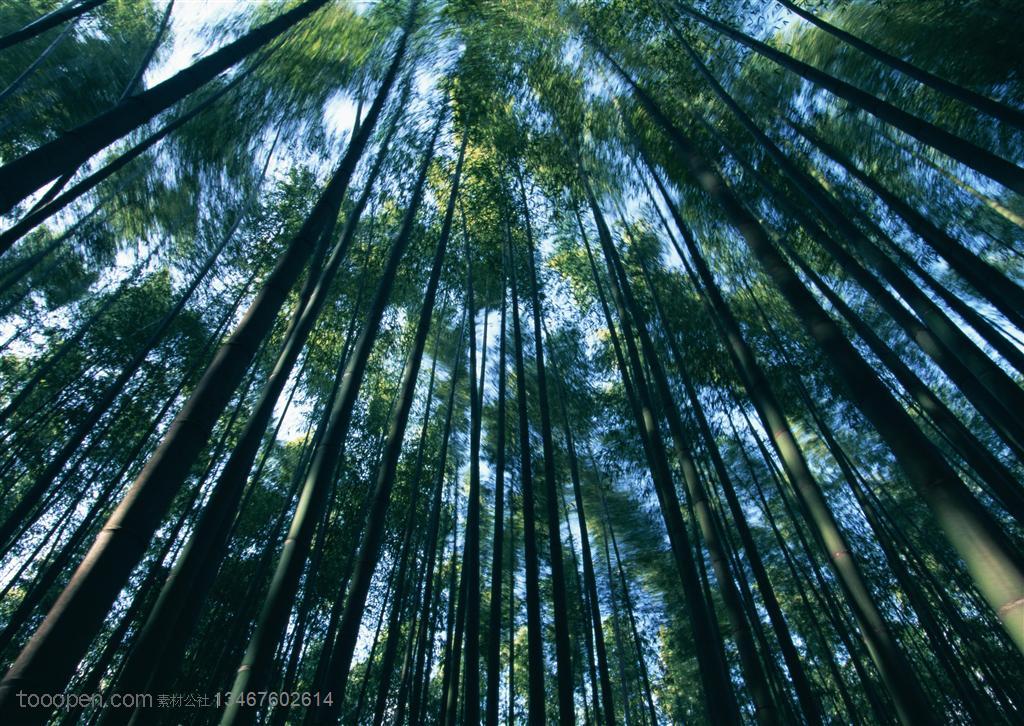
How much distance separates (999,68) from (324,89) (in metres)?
5.44

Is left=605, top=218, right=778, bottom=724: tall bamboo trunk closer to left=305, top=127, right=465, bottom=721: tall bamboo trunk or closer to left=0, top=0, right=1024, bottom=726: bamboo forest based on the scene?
left=0, top=0, right=1024, bottom=726: bamboo forest

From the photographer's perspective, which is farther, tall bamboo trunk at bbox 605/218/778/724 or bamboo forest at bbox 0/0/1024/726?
bamboo forest at bbox 0/0/1024/726

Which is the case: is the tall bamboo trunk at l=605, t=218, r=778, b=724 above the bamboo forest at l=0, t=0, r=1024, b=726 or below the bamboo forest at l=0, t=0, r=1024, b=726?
below

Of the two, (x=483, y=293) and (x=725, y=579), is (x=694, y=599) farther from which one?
(x=483, y=293)

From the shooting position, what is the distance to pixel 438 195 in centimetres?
557

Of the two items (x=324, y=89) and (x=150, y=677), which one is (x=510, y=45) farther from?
(x=150, y=677)

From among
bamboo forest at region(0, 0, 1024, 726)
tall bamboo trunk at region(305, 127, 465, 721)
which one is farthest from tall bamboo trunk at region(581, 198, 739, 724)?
tall bamboo trunk at region(305, 127, 465, 721)


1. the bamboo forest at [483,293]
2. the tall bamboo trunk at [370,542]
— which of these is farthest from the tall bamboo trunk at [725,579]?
the tall bamboo trunk at [370,542]

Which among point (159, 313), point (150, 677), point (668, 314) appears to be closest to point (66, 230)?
point (159, 313)

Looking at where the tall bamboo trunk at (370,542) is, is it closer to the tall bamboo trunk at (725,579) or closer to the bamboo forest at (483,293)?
the bamboo forest at (483,293)

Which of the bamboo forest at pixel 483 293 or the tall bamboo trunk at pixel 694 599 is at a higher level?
the bamboo forest at pixel 483 293

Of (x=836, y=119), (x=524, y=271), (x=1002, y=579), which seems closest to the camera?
(x=1002, y=579)

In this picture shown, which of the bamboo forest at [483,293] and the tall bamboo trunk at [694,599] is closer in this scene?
the tall bamboo trunk at [694,599]

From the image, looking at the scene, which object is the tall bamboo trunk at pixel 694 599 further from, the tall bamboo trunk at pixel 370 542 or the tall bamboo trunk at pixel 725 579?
the tall bamboo trunk at pixel 370 542
